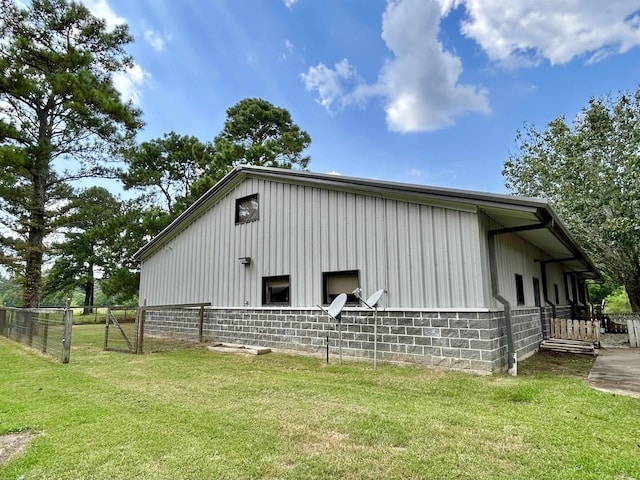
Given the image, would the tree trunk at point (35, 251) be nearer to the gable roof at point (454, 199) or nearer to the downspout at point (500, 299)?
the gable roof at point (454, 199)

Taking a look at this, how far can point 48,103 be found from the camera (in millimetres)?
14852

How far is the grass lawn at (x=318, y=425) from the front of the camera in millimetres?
2600

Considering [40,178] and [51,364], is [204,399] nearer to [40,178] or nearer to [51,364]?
[51,364]

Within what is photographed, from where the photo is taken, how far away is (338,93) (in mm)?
17172

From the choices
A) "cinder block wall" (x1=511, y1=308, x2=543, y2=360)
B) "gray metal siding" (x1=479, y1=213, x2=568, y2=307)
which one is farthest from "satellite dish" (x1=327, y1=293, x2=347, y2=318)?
"cinder block wall" (x1=511, y1=308, x2=543, y2=360)

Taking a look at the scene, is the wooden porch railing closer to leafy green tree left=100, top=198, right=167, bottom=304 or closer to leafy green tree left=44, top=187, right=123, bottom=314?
leafy green tree left=100, top=198, right=167, bottom=304

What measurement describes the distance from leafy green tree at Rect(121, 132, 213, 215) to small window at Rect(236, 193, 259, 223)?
12243 millimetres

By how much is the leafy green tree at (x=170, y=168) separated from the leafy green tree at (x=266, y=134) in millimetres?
1338

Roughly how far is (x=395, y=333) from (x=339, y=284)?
1.66 meters

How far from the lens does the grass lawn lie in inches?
102

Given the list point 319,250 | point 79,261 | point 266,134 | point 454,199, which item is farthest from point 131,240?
point 454,199

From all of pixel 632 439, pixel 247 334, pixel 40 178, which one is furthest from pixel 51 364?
pixel 40 178

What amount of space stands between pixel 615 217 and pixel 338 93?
12957mm

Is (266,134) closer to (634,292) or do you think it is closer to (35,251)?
(35,251)
